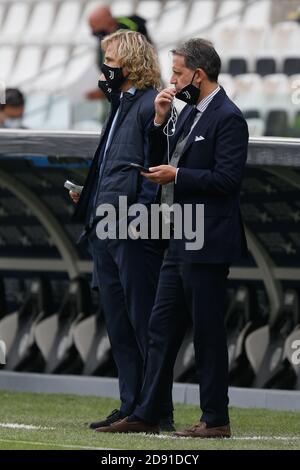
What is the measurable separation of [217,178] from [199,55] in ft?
2.04

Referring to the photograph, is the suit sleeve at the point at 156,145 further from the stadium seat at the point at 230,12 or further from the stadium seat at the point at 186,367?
the stadium seat at the point at 230,12

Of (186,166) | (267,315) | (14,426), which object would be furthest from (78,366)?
(186,166)

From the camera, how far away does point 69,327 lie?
36.9 ft

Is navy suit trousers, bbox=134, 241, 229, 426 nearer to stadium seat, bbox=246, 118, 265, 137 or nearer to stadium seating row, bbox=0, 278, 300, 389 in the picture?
stadium seating row, bbox=0, 278, 300, 389

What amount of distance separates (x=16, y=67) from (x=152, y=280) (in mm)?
15576

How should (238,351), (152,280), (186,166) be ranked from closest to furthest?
(186,166)
(152,280)
(238,351)

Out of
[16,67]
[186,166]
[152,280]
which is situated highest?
[186,166]

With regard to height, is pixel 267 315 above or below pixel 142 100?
below

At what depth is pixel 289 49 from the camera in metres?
17.7

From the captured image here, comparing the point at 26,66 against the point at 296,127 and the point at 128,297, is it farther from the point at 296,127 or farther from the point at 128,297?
the point at 128,297

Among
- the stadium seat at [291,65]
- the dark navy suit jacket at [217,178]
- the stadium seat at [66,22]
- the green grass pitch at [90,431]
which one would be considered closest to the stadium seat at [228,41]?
the stadium seat at [291,65]

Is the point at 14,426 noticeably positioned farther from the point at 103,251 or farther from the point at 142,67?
the point at 142,67

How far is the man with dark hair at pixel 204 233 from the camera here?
7430 millimetres

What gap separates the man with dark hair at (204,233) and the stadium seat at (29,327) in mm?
3578
